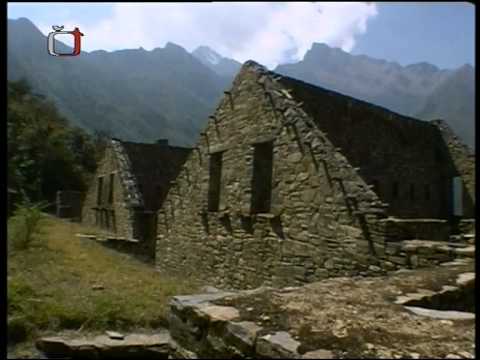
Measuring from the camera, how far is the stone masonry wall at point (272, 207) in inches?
261

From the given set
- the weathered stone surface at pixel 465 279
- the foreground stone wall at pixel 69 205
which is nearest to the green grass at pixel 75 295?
the weathered stone surface at pixel 465 279

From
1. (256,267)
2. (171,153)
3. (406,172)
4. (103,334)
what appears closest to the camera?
(103,334)

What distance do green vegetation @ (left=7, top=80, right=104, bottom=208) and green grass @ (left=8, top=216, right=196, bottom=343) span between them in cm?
1193

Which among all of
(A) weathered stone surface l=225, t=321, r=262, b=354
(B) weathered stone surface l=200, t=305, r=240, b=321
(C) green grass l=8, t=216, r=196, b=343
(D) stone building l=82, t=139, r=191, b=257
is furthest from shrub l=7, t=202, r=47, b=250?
(A) weathered stone surface l=225, t=321, r=262, b=354

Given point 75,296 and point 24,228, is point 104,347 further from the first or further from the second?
point 24,228

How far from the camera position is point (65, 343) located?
470cm

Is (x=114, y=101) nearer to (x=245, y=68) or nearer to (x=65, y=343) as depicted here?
(x=245, y=68)

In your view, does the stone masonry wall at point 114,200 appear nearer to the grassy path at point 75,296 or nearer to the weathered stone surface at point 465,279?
the grassy path at point 75,296

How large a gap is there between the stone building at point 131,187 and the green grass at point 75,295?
282 inches

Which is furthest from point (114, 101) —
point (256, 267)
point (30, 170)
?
point (256, 267)

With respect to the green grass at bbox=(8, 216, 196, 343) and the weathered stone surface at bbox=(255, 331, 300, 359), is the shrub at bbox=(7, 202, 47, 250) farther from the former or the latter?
the weathered stone surface at bbox=(255, 331, 300, 359)

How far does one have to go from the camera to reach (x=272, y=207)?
8.27 m

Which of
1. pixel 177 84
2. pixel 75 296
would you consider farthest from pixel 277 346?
pixel 177 84

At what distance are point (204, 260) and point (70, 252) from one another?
3564 mm
